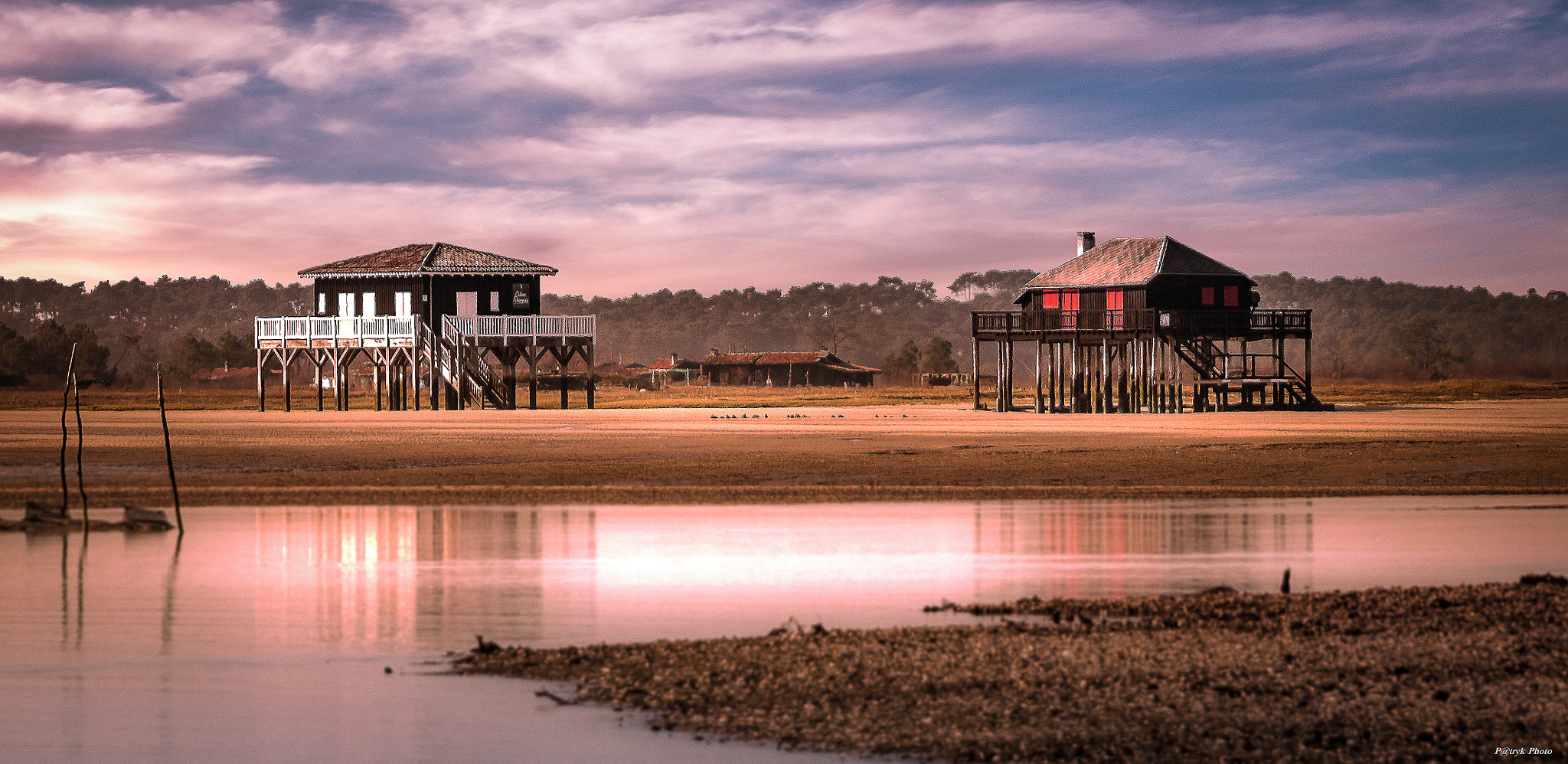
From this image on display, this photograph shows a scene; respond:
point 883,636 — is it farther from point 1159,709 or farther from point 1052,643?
A: point 1159,709

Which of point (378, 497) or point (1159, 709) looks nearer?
point (1159, 709)

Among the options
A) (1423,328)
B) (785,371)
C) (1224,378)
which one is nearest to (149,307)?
(785,371)

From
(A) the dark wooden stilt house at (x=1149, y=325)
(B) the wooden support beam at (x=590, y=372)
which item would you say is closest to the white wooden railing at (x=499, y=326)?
(B) the wooden support beam at (x=590, y=372)

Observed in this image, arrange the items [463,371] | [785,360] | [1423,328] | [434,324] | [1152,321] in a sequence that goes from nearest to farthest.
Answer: [1152,321], [463,371], [434,324], [785,360], [1423,328]

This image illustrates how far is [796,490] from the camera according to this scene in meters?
23.1

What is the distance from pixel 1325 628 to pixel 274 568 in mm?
10055

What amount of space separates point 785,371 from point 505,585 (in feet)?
330

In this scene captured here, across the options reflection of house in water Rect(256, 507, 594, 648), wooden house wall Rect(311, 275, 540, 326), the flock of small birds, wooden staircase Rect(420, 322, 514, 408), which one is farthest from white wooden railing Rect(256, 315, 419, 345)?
reflection of house in water Rect(256, 507, 594, 648)

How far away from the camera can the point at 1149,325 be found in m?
58.2

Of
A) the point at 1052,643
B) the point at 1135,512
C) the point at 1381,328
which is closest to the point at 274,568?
the point at 1052,643

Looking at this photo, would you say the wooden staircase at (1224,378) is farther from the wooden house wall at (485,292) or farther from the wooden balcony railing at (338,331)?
the wooden balcony railing at (338,331)

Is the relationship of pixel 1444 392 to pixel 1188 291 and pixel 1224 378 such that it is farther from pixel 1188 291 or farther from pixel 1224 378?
pixel 1224 378

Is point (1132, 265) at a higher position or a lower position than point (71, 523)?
higher

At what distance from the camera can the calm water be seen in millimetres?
8195
